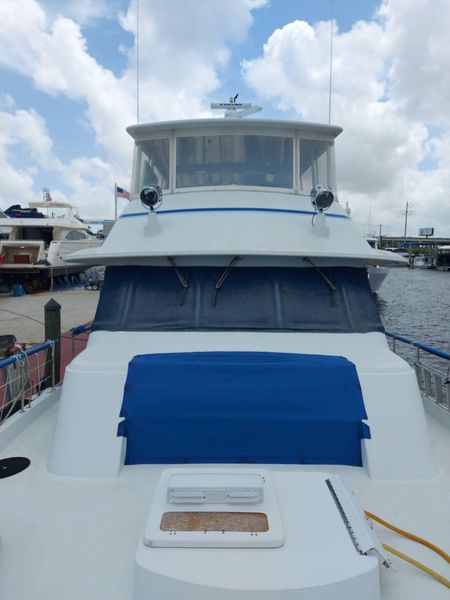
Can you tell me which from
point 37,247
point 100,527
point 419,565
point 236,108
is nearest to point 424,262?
point 37,247

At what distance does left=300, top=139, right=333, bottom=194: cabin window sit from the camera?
17.5 ft

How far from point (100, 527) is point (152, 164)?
14.0 ft

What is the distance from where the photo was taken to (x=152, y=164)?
554 centimetres

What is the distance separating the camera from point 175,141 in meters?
5.23

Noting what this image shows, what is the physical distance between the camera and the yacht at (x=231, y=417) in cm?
209

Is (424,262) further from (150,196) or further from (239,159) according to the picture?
(150,196)

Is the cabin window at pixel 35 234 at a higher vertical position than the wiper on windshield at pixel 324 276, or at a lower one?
higher

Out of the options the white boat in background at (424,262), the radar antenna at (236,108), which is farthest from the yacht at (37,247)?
the white boat in background at (424,262)

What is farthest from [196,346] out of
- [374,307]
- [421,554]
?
[421,554]

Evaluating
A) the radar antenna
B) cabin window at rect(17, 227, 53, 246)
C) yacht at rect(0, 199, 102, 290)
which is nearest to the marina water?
the radar antenna

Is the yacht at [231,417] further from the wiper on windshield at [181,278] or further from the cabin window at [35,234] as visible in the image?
the cabin window at [35,234]

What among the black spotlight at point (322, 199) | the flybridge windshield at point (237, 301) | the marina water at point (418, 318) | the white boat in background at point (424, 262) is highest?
the white boat in background at point (424, 262)

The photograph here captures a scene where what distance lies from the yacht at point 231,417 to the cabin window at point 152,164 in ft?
0.07

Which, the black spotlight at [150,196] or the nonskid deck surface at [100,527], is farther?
the black spotlight at [150,196]
